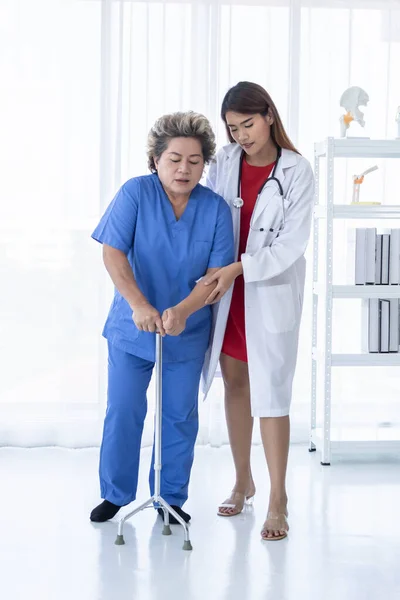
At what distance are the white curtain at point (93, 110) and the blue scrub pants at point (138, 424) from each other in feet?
3.31

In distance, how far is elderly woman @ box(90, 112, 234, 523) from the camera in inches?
89.3

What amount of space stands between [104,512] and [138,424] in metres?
0.30

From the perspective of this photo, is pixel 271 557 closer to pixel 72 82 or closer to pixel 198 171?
pixel 198 171

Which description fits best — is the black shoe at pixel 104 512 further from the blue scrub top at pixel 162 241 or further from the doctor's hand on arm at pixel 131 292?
the doctor's hand on arm at pixel 131 292

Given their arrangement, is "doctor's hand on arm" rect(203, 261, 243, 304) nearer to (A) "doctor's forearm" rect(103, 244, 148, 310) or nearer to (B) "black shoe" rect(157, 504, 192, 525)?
(A) "doctor's forearm" rect(103, 244, 148, 310)

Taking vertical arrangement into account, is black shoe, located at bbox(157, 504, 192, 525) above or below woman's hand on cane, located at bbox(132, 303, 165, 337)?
below

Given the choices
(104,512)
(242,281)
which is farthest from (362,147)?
(104,512)

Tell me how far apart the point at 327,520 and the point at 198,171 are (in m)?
1.18

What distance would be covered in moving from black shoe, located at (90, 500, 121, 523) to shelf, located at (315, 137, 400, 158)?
159cm

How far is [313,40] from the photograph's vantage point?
3.46 metres

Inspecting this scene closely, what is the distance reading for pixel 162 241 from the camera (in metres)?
2.32

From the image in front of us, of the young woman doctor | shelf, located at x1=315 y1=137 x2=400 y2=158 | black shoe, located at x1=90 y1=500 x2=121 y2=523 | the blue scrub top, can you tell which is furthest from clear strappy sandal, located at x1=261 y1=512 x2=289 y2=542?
shelf, located at x1=315 y1=137 x2=400 y2=158

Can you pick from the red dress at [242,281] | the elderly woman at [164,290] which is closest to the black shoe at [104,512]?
the elderly woman at [164,290]

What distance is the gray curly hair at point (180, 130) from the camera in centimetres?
226
